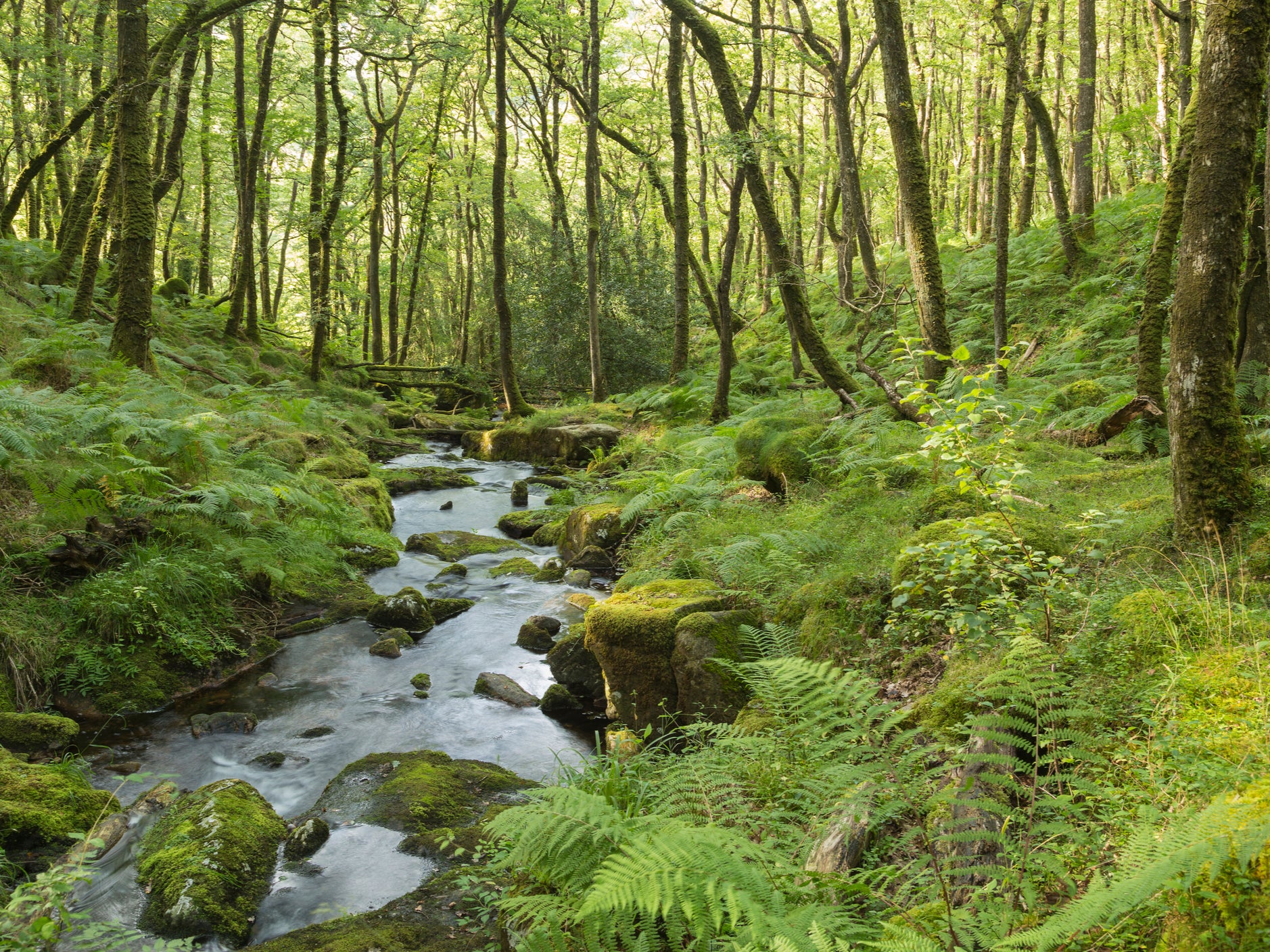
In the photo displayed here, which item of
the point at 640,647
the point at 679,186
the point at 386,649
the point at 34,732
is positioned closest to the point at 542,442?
the point at 679,186

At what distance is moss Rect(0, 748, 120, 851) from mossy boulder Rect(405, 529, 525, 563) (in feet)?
21.1

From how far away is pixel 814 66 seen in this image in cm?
1406

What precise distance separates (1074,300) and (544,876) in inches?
582

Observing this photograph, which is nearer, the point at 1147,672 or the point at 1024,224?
the point at 1147,672

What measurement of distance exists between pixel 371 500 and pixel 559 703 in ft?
20.8

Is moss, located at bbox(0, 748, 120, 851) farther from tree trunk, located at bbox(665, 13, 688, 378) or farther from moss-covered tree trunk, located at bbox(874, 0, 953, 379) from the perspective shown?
tree trunk, located at bbox(665, 13, 688, 378)

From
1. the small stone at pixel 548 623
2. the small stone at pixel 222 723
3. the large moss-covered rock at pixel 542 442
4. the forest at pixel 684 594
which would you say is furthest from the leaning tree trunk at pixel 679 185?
the small stone at pixel 222 723

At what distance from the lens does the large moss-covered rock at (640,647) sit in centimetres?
599

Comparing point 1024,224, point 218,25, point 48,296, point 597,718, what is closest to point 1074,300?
point 1024,224

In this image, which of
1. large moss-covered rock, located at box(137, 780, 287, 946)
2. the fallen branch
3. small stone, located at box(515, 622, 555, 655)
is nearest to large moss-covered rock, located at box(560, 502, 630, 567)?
small stone, located at box(515, 622, 555, 655)

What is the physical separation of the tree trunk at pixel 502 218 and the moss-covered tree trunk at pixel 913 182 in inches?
414

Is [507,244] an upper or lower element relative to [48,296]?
upper

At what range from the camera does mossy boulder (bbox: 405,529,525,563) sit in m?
11.2

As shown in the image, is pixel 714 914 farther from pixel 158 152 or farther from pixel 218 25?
pixel 218 25
